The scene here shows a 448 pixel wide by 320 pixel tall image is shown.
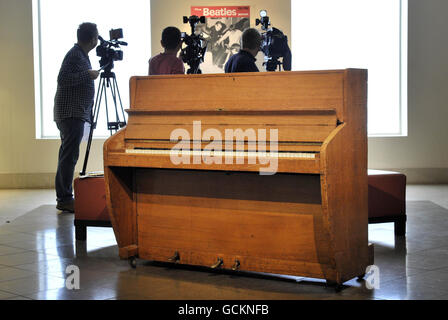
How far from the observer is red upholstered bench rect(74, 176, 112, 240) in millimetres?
4613

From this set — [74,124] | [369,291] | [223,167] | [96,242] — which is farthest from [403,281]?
[74,124]

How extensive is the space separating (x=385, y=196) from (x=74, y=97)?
2.78 metres

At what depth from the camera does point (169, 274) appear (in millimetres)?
3609

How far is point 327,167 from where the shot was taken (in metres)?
3.00

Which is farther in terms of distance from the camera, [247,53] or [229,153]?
[247,53]

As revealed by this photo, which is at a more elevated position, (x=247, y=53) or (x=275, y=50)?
(x=275, y=50)

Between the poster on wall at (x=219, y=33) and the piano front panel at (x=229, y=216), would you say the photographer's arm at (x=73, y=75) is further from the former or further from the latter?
the poster on wall at (x=219, y=33)

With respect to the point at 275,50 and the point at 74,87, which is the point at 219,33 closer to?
the point at 275,50

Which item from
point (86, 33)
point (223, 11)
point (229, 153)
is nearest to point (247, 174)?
point (229, 153)

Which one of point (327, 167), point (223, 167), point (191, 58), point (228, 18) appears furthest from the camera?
point (228, 18)

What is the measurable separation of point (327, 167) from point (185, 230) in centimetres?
106

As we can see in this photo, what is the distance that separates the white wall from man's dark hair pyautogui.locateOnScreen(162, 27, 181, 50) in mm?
2614

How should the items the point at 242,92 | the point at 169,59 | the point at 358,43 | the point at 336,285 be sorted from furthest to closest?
the point at 358,43 < the point at 169,59 < the point at 242,92 < the point at 336,285
